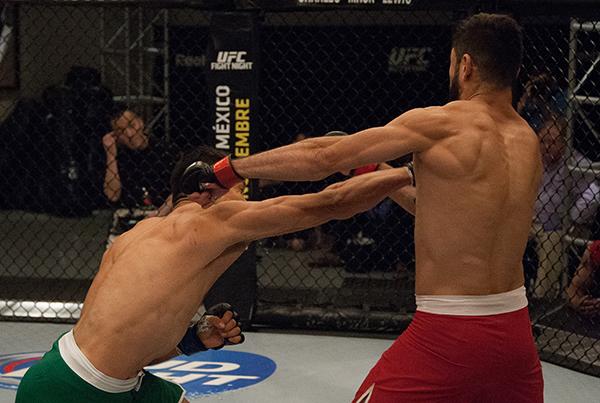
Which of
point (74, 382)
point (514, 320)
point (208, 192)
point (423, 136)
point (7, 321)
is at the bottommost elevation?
point (7, 321)

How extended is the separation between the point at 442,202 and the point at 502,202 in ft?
0.48

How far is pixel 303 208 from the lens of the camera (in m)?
2.78

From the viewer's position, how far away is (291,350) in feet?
15.3

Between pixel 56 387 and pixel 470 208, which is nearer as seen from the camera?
pixel 470 208

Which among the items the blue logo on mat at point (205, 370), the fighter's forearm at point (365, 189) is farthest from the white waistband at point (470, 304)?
the blue logo on mat at point (205, 370)

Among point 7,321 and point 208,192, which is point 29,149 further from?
point 208,192

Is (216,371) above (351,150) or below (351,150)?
below

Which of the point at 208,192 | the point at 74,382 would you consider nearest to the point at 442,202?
the point at 208,192

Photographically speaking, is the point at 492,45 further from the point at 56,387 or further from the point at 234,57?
the point at 234,57

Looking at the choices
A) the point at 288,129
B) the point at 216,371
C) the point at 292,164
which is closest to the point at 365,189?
the point at 292,164

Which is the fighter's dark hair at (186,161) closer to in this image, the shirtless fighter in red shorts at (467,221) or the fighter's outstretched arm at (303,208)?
the fighter's outstretched arm at (303,208)

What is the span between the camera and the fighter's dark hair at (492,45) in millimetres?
2455

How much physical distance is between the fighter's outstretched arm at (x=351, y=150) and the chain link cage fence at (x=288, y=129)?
2251mm

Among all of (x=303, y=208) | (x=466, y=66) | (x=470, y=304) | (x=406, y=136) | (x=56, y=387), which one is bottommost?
(x=56, y=387)
